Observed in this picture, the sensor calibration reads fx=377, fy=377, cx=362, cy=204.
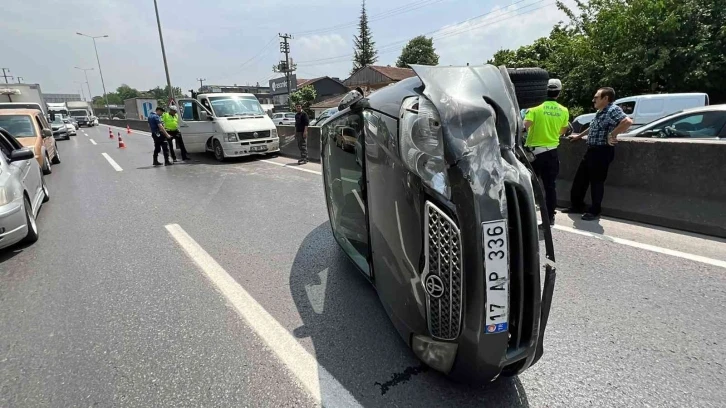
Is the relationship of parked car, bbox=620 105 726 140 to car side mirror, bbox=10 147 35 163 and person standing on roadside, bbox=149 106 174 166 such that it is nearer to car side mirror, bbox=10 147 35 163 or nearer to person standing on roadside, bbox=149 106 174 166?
car side mirror, bbox=10 147 35 163

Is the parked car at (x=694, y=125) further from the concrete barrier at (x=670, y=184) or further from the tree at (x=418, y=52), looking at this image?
the tree at (x=418, y=52)

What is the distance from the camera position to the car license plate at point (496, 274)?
1.63 meters

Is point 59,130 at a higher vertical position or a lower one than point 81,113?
lower

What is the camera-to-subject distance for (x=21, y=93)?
66.9 ft

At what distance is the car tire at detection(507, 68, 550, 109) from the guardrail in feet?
11.1

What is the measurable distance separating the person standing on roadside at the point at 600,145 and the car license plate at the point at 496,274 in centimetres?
390

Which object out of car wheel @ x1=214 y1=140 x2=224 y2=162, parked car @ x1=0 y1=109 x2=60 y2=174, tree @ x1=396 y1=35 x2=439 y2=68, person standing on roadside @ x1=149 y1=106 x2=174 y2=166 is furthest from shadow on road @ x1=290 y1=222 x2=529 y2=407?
tree @ x1=396 y1=35 x2=439 y2=68

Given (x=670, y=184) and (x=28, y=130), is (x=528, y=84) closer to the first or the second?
(x=670, y=184)

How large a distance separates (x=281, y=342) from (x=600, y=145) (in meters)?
4.50

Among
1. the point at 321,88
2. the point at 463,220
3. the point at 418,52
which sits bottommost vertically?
the point at 463,220

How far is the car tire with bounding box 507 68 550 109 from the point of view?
2271mm

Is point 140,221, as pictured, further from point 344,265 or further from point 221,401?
point 221,401

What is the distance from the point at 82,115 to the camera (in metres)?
48.5

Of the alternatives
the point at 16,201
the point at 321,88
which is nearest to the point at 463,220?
the point at 16,201
